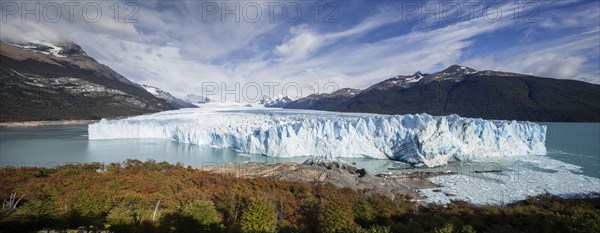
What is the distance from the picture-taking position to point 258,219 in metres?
7.59

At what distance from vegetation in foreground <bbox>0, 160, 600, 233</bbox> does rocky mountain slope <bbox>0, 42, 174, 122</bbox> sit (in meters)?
52.7

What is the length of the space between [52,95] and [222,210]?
72.6 metres

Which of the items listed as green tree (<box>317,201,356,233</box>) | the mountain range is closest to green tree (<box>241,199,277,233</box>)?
green tree (<box>317,201,356,233</box>)

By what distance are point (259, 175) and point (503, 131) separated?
58.1 ft

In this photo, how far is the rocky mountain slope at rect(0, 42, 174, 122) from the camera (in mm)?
54406

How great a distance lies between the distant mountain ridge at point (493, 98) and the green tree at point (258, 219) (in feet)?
232

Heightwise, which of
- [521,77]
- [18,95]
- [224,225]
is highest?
[521,77]

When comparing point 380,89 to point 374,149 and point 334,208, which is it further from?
point 334,208

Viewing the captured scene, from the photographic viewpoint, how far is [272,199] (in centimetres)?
977

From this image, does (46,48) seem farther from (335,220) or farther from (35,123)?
(335,220)

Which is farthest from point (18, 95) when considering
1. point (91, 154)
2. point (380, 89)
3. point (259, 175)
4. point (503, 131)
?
point (380, 89)

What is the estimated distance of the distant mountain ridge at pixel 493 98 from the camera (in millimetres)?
67062

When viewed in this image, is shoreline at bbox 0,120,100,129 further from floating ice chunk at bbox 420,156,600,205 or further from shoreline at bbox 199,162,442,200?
floating ice chunk at bbox 420,156,600,205

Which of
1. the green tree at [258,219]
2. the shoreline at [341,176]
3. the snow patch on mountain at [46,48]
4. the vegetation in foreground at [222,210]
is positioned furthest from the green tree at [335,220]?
the snow patch on mountain at [46,48]
